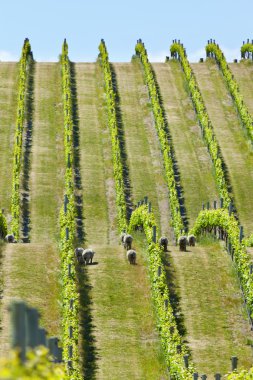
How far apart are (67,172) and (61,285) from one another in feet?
119

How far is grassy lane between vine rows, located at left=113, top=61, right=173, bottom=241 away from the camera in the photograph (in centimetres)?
8225

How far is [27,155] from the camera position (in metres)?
90.9

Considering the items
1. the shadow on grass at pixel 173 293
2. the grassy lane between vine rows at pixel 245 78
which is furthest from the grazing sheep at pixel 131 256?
the grassy lane between vine rows at pixel 245 78

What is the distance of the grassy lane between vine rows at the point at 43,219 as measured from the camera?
4738cm

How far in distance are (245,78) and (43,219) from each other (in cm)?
4664

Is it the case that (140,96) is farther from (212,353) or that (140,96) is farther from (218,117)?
(212,353)

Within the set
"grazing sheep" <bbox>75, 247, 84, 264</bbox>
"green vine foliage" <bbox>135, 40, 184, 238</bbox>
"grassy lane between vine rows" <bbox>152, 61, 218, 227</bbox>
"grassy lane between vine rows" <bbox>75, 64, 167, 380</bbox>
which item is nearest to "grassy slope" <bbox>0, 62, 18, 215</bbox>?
"grassy lane between vine rows" <bbox>75, 64, 167, 380</bbox>

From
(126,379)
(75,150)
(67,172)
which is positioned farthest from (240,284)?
(75,150)

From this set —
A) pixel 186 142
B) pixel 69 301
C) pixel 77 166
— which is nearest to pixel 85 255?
pixel 69 301

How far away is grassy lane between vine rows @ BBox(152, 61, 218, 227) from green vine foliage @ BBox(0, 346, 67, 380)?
67.8 m

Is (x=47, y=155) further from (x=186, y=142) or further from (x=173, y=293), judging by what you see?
(x=173, y=293)

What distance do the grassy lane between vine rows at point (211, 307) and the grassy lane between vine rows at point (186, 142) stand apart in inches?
895

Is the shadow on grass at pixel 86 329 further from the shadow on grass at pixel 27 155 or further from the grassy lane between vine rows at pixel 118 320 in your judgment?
the shadow on grass at pixel 27 155

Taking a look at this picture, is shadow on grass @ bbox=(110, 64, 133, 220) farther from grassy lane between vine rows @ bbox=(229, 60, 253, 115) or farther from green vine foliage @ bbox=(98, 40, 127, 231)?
grassy lane between vine rows @ bbox=(229, 60, 253, 115)
